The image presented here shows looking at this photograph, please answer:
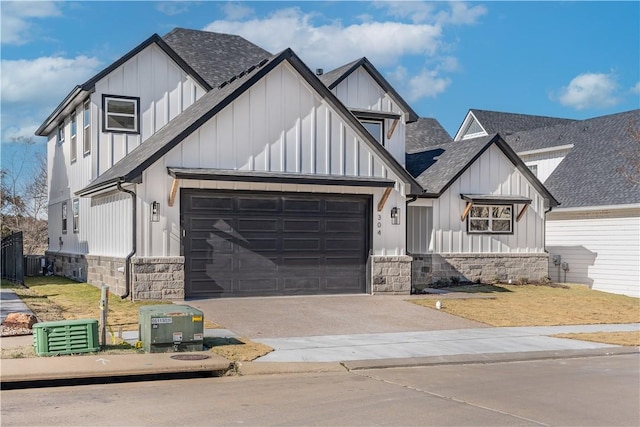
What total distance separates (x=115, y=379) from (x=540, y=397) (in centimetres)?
572

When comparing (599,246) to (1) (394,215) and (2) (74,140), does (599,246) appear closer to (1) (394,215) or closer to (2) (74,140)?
(1) (394,215)

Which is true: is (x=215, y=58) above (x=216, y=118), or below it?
above

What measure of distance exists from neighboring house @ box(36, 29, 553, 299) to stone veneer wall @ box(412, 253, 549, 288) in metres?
0.70

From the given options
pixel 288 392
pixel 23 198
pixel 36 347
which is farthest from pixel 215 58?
pixel 23 198

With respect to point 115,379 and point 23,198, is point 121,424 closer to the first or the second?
point 115,379

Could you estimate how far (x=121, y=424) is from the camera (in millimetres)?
7258

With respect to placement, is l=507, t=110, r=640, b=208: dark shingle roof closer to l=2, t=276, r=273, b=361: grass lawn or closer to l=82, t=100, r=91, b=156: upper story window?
l=2, t=276, r=273, b=361: grass lawn

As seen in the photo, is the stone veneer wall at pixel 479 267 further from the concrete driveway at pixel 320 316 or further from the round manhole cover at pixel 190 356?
the round manhole cover at pixel 190 356

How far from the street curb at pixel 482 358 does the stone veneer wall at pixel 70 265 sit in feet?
46.3

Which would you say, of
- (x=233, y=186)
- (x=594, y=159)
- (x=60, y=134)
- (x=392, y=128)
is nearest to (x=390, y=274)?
(x=233, y=186)

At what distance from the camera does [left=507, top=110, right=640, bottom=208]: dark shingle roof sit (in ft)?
85.1

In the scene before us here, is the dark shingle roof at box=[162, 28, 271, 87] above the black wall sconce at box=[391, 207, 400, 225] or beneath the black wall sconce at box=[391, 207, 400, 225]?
above

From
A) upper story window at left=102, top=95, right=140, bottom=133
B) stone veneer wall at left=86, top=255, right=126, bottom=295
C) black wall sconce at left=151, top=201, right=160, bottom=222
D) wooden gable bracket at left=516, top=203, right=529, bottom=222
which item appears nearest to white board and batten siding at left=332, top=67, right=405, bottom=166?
wooden gable bracket at left=516, top=203, right=529, bottom=222

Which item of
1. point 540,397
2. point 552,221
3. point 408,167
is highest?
point 408,167
